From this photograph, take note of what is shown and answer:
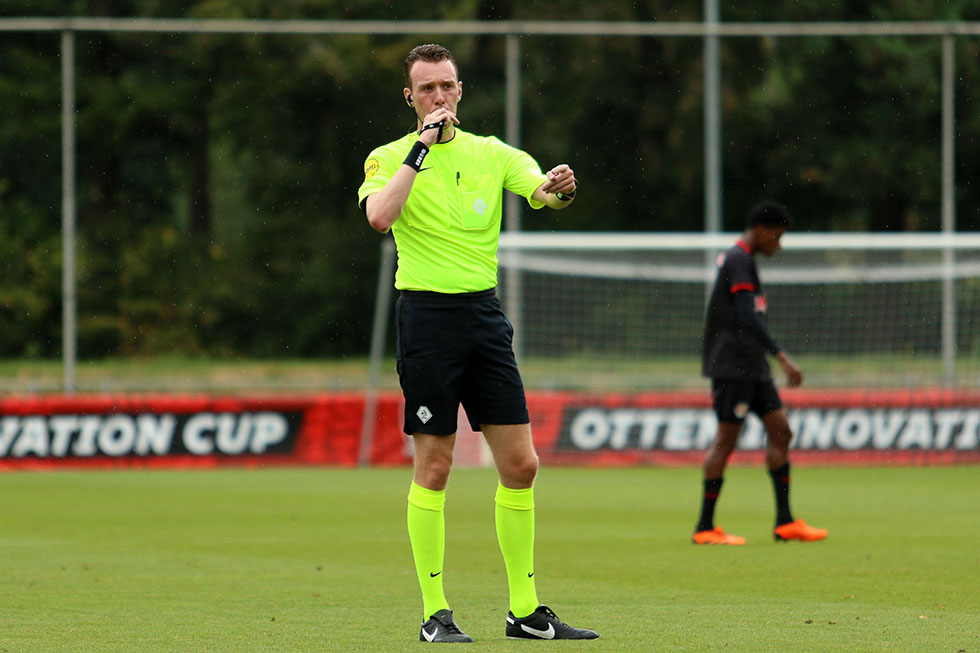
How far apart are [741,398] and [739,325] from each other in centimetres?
44

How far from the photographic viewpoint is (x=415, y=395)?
5816 millimetres

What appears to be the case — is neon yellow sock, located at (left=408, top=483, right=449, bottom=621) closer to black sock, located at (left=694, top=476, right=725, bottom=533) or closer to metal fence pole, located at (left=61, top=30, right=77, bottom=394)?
black sock, located at (left=694, top=476, right=725, bottom=533)

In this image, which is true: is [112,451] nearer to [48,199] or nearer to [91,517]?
[91,517]

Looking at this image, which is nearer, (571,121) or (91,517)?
(91,517)

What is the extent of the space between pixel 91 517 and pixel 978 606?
673cm

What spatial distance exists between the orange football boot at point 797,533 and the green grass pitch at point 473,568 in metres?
0.16

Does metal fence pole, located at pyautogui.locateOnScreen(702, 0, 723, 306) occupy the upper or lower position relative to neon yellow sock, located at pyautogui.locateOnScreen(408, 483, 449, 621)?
upper

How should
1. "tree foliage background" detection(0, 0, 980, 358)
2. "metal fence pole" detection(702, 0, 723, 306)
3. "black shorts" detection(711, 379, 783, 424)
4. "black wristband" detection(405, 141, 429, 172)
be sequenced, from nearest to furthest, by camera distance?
1. "black wristband" detection(405, 141, 429, 172)
2. "black shorts" detection(711, 379, 783, 424)
3. "metal fence pole" detection(702, 0, 723, 306)
4. "tree foliage background" detection(0, 0, 980, 358)

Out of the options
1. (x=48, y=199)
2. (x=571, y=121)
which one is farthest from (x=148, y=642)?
(x=571, y=121)

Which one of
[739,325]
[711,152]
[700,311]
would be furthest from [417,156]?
[700,311]

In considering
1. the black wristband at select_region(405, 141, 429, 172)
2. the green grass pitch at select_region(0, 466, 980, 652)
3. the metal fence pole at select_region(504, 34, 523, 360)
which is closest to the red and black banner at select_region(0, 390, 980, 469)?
the metal fence pole at select_region(504, 34, 523, 360)

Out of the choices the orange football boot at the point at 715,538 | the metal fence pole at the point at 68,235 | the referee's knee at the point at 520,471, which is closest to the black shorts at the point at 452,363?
the referee's knee at the point at 520,471

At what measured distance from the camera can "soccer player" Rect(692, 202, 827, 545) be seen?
31.5 ft

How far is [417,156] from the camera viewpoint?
18.6ft
